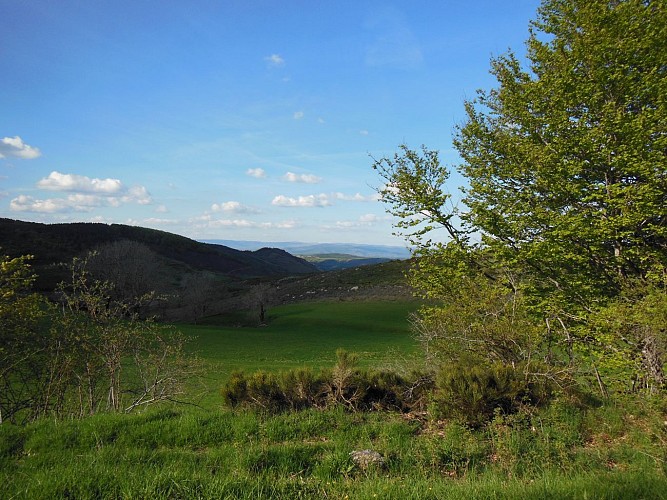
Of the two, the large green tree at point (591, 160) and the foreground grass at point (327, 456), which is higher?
the large green tree at point (591, 160)

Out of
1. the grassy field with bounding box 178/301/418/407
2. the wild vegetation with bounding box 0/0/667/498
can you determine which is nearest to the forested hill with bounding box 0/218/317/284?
the grassy field with bounding box 178/301/418/407

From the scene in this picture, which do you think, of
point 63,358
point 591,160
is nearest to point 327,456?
point 63,358

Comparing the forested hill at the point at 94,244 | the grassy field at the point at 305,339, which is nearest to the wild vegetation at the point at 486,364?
the grassy field at the point at 305,339

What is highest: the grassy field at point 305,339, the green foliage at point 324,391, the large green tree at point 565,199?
the large green tree at point 565,199

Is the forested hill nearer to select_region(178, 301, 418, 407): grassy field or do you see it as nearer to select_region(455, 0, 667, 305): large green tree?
select_region(178, 301, 418, 407): grassy field

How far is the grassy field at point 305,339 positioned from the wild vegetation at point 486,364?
7759 millimetres

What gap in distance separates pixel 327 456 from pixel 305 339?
3950 centimetres

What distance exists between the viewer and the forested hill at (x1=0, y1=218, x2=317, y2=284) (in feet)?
330

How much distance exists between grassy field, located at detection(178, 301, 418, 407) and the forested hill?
29.9m

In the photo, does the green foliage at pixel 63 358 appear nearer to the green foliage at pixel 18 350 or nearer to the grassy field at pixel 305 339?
the green foliage at pixel 18 350

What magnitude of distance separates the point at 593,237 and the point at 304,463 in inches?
359

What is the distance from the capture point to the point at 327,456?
5.89 m

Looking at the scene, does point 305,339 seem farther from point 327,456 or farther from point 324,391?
point 327,456

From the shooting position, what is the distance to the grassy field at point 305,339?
93.7 ft
